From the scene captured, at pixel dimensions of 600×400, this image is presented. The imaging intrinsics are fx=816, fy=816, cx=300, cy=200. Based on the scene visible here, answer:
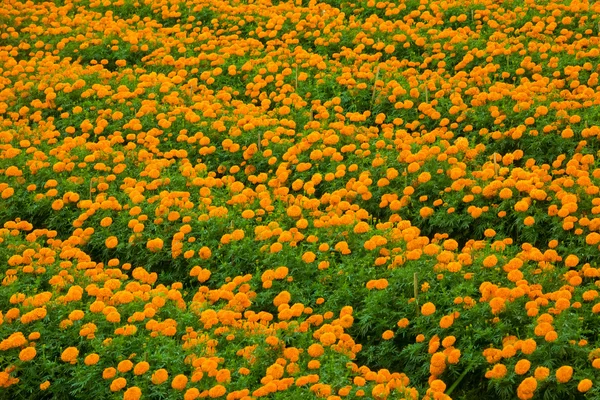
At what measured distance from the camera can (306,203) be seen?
264 inches

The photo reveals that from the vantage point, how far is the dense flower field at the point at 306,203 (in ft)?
16.2

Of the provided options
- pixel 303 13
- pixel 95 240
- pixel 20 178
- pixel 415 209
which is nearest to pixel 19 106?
pixel 20 178

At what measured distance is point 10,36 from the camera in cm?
1098

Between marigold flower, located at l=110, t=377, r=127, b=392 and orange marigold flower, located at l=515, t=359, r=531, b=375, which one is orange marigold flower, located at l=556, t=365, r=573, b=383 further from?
marigold flower, located at l=110, t=377, r=127, b=392

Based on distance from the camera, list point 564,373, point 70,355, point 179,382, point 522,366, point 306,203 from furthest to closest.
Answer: point 306,203
point 70,355
point 179,382
point 522,366
point 564,373

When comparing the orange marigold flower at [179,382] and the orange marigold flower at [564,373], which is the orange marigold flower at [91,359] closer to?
the orange marigold flower at [179,382]

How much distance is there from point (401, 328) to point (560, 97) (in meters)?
3.43

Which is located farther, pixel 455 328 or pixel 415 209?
pixel 415 209

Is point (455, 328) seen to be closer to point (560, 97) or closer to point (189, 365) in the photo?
point (189, 365)

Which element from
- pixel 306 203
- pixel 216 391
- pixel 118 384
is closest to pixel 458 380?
pixel 216 391

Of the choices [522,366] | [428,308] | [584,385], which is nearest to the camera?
[584,385]

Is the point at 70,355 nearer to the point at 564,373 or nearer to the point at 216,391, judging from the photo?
the point at 216,391

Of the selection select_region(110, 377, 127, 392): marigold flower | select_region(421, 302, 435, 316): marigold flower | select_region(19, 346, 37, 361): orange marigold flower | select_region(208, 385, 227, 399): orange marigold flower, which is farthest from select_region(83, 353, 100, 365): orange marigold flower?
select_region(421, 302, 435, 316): marigold flower

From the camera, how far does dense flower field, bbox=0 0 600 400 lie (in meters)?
4.94
